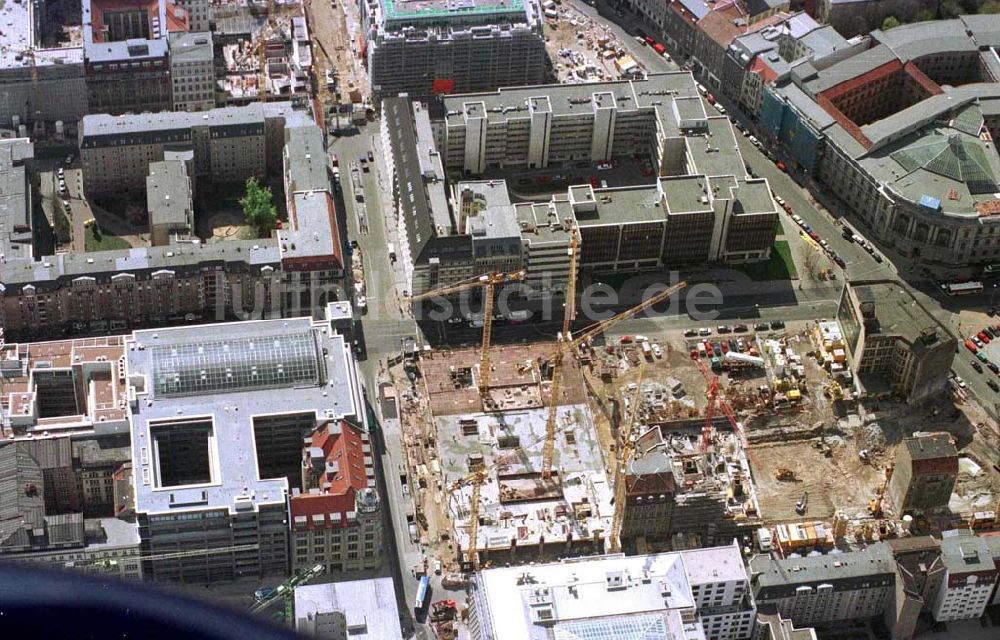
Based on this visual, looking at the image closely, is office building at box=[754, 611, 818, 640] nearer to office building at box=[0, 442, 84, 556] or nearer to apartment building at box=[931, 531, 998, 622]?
apartment building at box=[931, 531, 998, 622]

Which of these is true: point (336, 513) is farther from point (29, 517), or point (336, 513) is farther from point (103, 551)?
point (29, 517)

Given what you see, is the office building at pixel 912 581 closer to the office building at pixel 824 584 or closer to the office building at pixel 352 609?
the office building at pixel 824 584

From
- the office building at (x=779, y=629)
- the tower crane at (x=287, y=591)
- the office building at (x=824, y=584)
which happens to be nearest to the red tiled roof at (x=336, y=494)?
the tower crane at (x=287, y=591)

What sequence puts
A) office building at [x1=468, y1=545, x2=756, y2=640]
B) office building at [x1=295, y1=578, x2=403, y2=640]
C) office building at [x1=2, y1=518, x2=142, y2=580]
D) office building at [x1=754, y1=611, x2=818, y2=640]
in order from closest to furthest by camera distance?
office building at [x1=295, y1=578, x2=403, y2=640] < office building at [x1=468, y1=545, x2=756, y2=640] < office building at [x1=754, y1=611, x2=818, y2=640] < office building at [x1=2, y1=518, x2=142, y2=580]

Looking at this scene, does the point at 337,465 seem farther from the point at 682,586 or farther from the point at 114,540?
the point at 682,586

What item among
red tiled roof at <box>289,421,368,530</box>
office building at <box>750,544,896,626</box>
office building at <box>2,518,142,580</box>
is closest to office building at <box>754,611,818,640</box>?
office building at <box>750,544,896,626</box>

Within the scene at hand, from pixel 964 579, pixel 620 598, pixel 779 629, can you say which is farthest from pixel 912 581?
pixel 620 598
